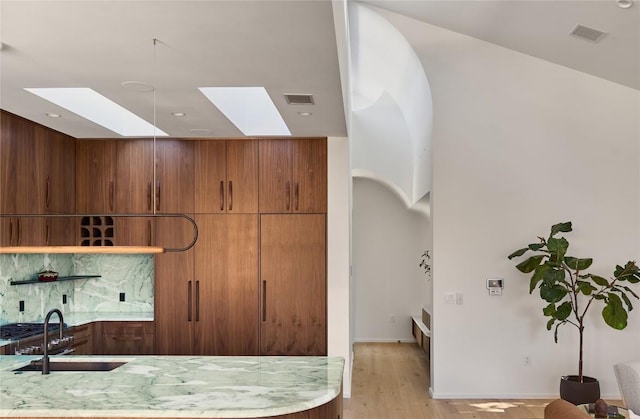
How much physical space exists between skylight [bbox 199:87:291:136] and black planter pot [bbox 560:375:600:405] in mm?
3438

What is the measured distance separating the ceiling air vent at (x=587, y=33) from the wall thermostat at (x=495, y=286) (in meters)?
2.43

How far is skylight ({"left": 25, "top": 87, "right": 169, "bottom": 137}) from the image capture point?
181 inches

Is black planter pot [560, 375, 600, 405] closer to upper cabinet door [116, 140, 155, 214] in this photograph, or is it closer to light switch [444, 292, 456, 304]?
light switch [444, 292, 456, 304]

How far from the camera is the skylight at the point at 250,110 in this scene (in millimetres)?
5223

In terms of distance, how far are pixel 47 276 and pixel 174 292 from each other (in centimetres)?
115

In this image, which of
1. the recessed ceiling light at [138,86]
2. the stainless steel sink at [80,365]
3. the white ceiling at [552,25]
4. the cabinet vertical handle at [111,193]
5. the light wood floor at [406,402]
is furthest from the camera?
the cabinet vertical handle at [111,193]

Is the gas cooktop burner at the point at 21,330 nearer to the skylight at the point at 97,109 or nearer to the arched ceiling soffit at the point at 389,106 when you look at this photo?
the skylight at the point at 97,109

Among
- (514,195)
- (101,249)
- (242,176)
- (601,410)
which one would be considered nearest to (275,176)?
(242,176)

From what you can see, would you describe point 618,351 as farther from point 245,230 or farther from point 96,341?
point 96,341

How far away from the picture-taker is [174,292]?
6.18 metres

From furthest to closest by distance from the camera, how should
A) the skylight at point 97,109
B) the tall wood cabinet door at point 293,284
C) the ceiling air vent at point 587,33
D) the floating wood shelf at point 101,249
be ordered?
the tall wood cabinet door at point 293,284 → the ceiling air vent at point 587,33 → the skylight at point 97,109 → the floating wood shelf at point 101,249

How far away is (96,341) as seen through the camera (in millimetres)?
5891

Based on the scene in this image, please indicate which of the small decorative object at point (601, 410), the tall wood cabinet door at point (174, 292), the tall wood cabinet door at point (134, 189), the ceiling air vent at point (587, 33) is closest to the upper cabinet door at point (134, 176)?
the tall wood cabinet door at point (134, 189)

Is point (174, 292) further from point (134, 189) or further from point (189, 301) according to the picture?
point (134, 189)
